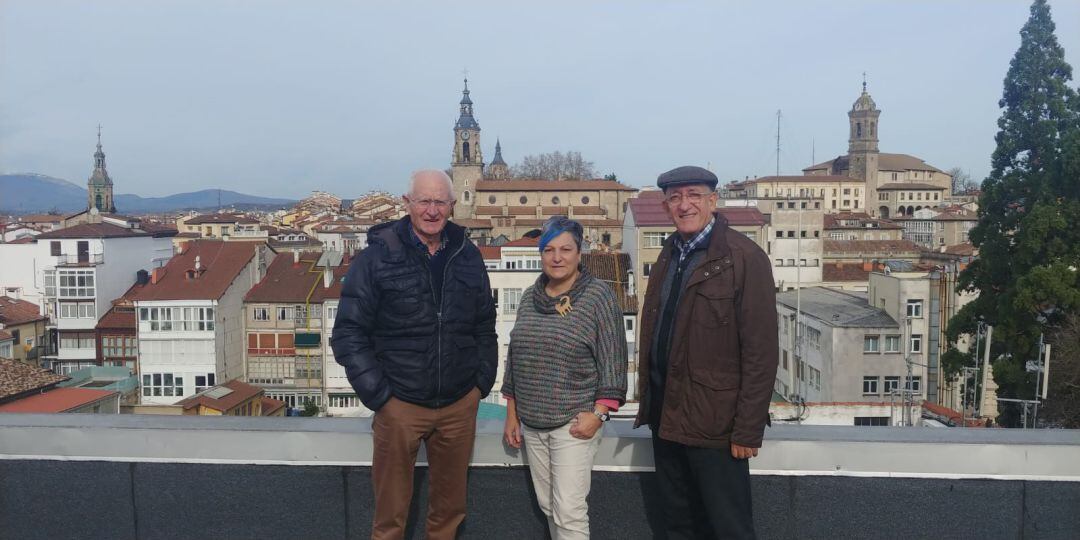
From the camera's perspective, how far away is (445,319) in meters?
2.49

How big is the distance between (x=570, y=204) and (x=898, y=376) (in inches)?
2120

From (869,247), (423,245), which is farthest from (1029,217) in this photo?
(869,247)

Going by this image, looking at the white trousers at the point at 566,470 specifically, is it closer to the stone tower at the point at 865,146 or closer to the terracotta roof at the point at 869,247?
the terracotta roof at the point at 869,247

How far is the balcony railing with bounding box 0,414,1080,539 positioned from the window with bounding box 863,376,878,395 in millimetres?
19961

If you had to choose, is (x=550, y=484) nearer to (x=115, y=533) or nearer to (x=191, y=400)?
(x=115, y=533)

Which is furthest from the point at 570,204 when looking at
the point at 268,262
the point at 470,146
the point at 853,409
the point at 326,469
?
the point at 326,469

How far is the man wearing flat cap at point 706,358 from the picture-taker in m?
2.26

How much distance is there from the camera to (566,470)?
8.21 feet

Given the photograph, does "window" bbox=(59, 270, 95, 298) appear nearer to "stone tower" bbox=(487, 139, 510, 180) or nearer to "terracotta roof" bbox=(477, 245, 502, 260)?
"terracotta roof" bbox=(477, 245, 502, 260)

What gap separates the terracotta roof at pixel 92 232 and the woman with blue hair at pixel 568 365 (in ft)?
107

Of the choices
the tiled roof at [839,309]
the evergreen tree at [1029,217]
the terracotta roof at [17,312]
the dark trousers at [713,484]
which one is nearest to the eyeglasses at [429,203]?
the dark trousers at [713,484]

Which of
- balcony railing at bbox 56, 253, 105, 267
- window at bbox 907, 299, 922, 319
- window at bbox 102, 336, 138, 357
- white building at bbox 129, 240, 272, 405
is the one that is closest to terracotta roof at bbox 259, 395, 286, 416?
white building at bbox 129, 240, 272, 405

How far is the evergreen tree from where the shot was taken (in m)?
17.1

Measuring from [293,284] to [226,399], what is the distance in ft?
33.5
